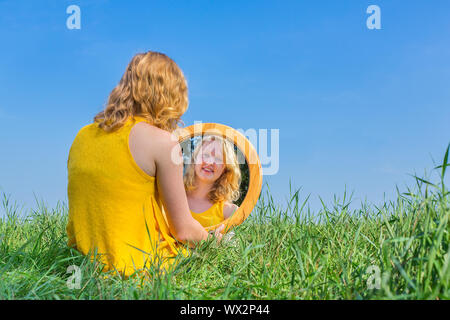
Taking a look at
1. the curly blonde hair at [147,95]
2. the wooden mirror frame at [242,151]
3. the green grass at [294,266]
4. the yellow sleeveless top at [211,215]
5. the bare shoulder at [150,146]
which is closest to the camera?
the green grass at [294,266]

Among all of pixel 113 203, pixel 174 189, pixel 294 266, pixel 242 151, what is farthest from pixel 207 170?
pixel 294 266

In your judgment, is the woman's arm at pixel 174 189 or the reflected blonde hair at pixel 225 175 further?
the reflected blonde hair at pixel 225 175

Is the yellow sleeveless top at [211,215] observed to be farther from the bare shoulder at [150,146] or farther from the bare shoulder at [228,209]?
the bare shoulder at [150,146]

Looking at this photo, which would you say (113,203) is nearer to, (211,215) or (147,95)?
(147,95)

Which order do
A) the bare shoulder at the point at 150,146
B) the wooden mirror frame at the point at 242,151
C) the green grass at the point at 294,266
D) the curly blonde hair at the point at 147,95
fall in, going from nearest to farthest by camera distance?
the green grass at the point at 294,266, the bare shoulder at the point at 150,146, the curly blonde hair at the point at 147,95, the wooden mirror frame at the point at 242,151

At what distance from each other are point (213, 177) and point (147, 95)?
1278mm

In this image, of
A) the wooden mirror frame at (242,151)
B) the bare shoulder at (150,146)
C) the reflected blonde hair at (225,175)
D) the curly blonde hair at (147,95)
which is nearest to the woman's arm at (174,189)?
the bare shoulder at (150,146)

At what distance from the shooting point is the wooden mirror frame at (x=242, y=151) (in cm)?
371

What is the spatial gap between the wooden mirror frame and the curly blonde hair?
0.79m

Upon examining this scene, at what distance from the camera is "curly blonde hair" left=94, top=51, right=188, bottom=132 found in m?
2.86
